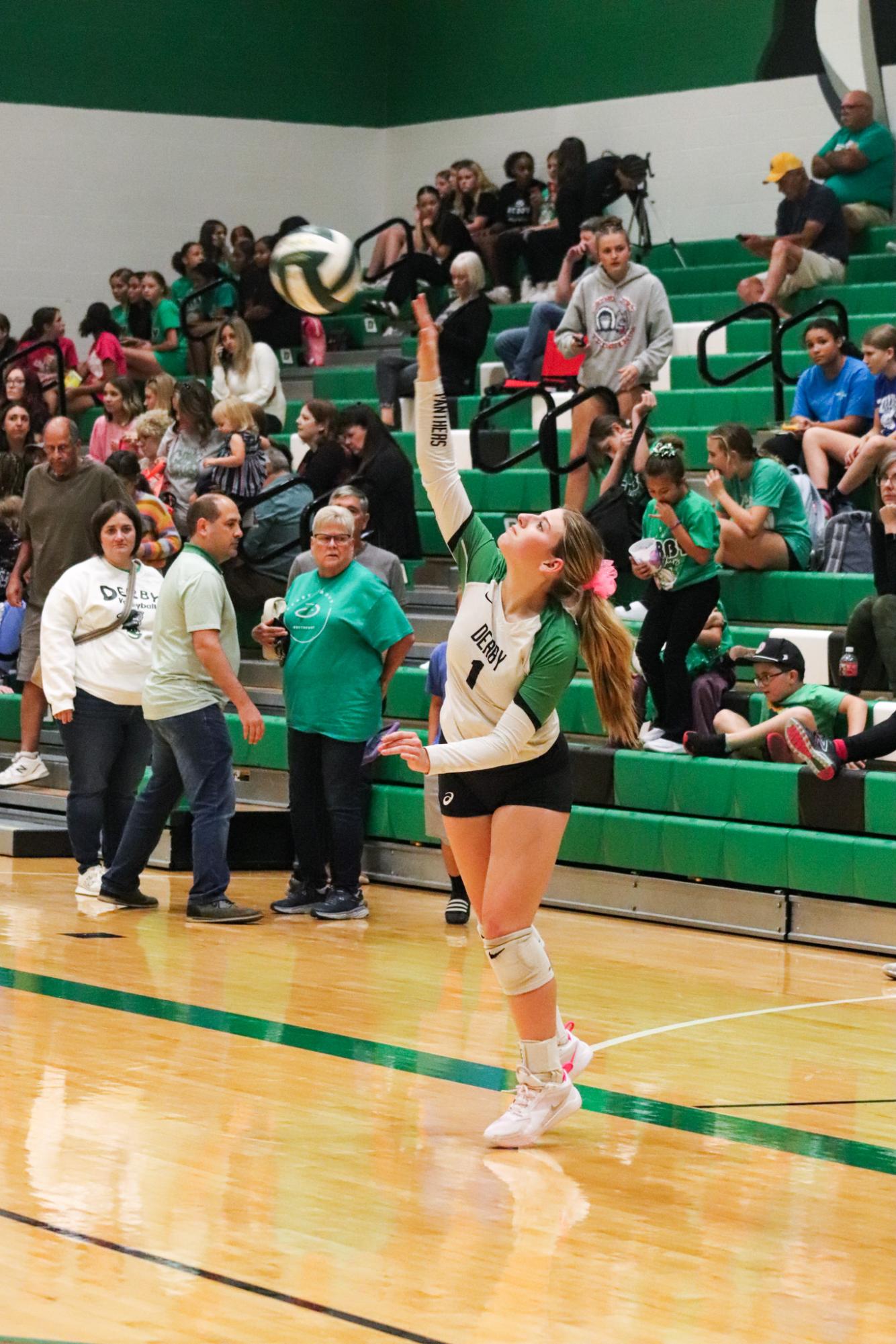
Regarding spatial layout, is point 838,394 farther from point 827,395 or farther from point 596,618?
point 596,618

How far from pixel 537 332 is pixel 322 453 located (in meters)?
2.07

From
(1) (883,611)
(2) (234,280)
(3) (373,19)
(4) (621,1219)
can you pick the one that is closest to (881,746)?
(1) (883,611)

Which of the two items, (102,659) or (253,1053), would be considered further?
(102,659)

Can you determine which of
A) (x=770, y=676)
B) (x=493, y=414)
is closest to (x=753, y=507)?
(x=770, y=676)

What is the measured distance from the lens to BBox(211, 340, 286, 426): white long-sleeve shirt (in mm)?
11938

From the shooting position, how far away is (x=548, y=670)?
4.50m

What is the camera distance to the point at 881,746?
697 cm

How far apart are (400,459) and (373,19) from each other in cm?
837

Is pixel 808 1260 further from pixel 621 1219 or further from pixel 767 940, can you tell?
pixel 767 940

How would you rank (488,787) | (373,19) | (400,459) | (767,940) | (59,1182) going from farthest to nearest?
(373,19) < (400,459) < (767,940) < (488,787) < (59,1182)

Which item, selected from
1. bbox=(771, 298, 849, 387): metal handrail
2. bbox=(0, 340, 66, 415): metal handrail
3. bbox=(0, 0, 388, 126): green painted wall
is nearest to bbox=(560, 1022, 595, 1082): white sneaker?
bbox=(771, 298, 849, 387): metal handrail

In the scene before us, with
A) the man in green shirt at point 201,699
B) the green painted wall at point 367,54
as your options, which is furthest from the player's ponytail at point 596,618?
the green painted wall at point 367,54

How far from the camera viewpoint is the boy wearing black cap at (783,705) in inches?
289

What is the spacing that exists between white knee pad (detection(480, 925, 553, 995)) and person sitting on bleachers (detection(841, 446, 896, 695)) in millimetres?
3419
